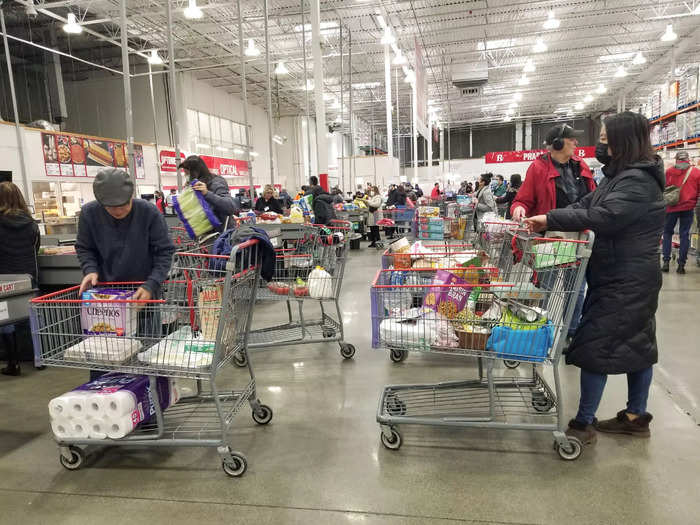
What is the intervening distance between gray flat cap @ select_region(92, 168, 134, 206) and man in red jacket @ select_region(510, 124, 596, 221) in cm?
260

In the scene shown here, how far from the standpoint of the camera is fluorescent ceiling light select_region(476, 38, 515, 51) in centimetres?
1870

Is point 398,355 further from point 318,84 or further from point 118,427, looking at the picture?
point 318,84

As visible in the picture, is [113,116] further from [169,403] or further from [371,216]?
[169,403]

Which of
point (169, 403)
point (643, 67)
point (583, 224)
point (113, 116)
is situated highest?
point (643, 67)

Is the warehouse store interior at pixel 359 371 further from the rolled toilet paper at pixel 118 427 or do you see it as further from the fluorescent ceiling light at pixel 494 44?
the fluorescent ceiling light at pixel 494 44

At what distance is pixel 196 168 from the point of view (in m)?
4.25

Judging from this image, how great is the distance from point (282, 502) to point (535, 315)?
1.55m

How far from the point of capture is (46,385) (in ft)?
12.7

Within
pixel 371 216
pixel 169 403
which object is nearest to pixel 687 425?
pixel 169 403

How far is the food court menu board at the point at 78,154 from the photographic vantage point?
12781 millimetres

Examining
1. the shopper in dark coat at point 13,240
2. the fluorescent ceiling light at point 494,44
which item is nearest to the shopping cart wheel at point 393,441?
the shopper in dark coat at point 13,240

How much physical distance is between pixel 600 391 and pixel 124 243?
9.20 feet

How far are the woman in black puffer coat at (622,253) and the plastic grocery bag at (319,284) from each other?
6.94 ft

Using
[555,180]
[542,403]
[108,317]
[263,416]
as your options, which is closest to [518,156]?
[555,180]
